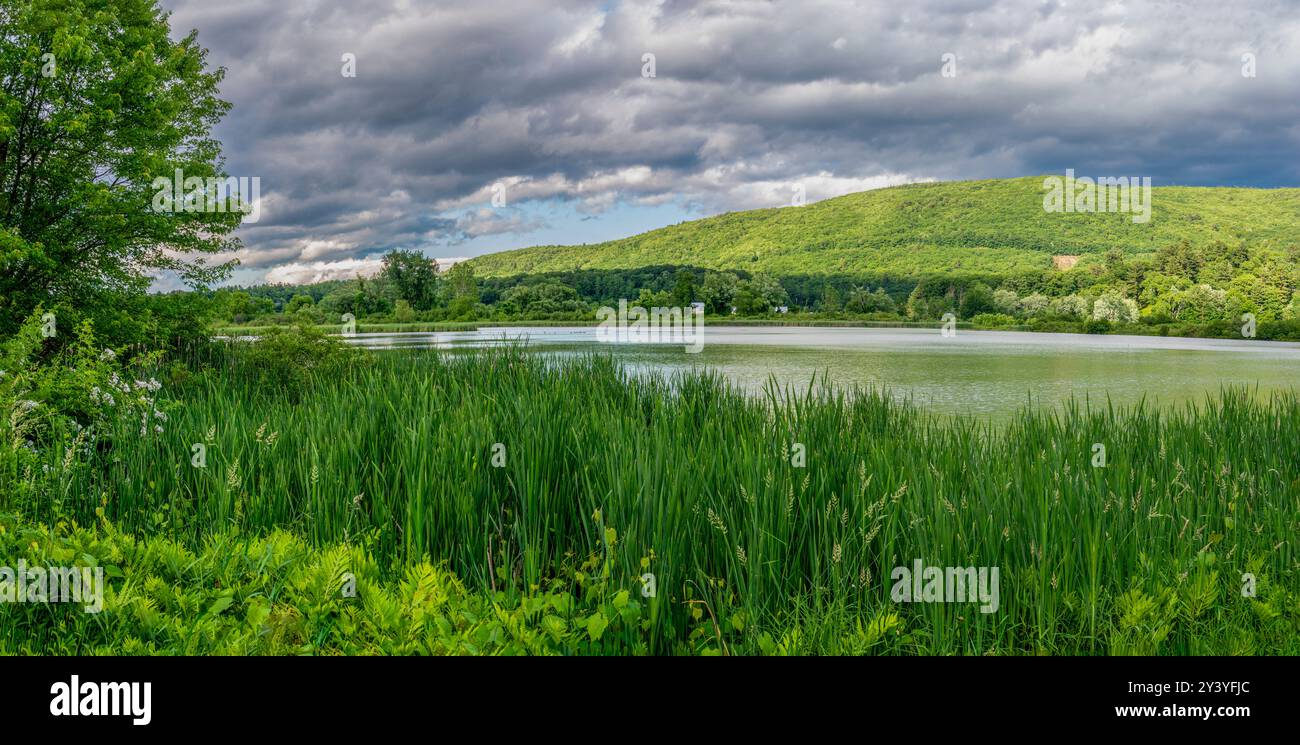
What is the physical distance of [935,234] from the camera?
319 feet

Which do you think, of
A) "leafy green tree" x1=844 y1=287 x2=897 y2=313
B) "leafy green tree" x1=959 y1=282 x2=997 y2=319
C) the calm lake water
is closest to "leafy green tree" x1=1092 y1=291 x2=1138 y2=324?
"leafy green tree" x1=959 y1=282 x2=997 y2=319

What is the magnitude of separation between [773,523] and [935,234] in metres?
103

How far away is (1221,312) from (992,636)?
56.5 m

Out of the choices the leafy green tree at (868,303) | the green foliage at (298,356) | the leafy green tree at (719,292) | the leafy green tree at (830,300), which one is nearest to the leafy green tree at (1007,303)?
the leafy green tree at (868,303)

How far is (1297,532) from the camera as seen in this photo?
4.45 metres

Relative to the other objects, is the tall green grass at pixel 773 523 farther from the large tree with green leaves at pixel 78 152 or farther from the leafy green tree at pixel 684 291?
the leafy green tree at pixel 684 291

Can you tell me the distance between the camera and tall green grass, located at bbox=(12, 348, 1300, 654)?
3.29 meters

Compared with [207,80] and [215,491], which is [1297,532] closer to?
[215,491]

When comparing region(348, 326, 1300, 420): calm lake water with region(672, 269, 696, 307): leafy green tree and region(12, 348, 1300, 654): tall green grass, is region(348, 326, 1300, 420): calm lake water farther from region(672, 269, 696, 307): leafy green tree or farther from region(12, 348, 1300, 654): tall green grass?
region(672, 269, 696, 307): leafy green tree

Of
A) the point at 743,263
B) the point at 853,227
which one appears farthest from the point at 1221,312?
the point at 853,227

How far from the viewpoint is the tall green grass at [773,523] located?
129 inches

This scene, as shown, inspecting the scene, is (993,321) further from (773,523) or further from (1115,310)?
(773,523)

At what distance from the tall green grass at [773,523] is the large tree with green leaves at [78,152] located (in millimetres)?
8722

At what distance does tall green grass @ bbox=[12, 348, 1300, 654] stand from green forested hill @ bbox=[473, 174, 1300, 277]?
76.1 metres
